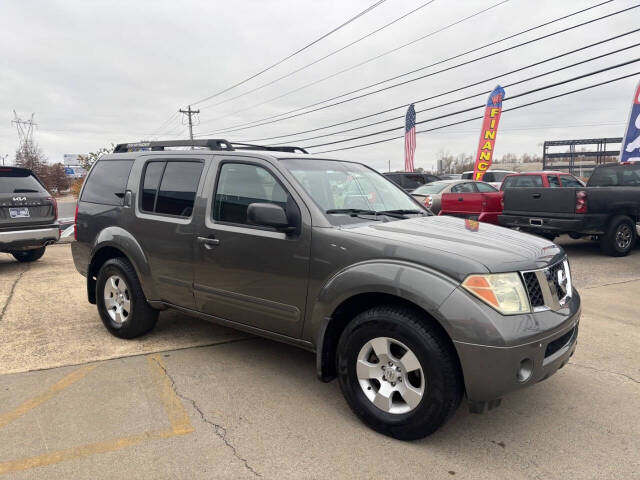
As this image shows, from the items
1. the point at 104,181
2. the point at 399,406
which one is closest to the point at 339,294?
the point at 399,406

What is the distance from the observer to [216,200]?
373 cm

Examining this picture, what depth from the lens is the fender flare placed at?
2.59m

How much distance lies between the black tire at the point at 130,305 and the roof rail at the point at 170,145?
1172mm

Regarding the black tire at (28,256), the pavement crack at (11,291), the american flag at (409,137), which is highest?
the american flag at (409,137)

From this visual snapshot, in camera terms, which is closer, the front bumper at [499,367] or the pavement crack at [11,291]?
the front bumper at [499,367]

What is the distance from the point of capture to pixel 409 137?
1059 inches

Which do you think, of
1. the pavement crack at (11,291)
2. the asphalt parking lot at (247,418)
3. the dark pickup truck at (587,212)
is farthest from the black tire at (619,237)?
the pavement crack at (11,291)

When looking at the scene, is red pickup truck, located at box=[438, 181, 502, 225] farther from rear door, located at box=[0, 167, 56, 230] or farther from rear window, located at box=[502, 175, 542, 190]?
rear door, located at box=[0, 167, 56, 230]

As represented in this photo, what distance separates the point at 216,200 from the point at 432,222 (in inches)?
67.5

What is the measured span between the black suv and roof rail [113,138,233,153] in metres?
3.95

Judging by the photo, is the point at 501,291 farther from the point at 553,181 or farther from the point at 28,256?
the point at 553,181

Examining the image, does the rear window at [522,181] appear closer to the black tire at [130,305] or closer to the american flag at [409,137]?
the black tire at [130,305]

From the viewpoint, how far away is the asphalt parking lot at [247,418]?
2.54 metres

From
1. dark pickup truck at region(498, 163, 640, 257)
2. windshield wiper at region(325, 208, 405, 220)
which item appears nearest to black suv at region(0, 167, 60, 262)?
windshield wiper at region(325, 208, 405, 220)
